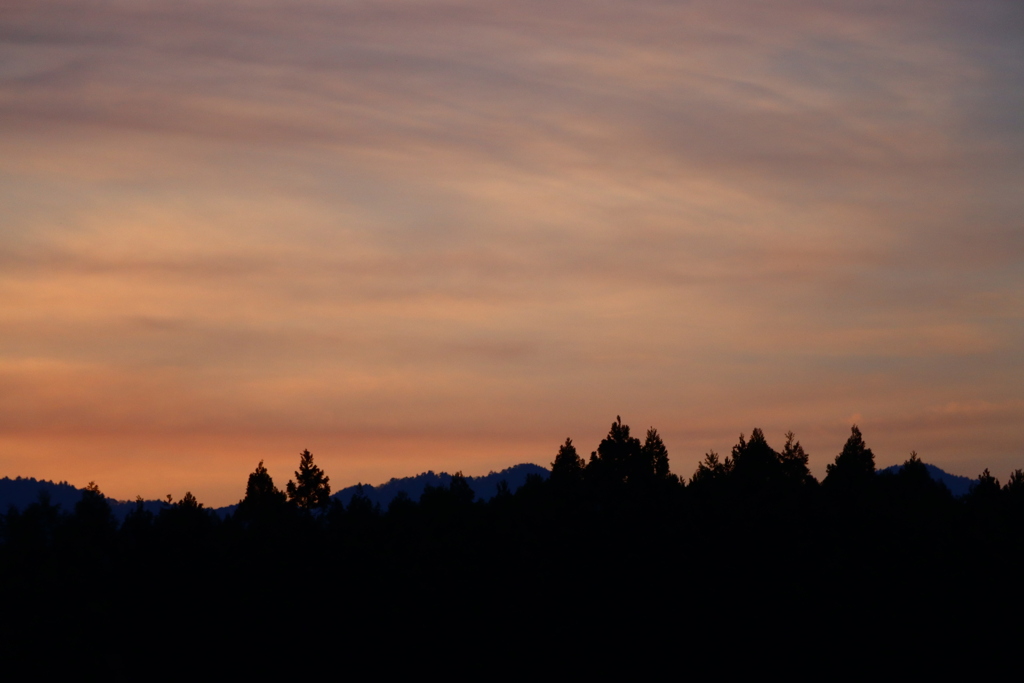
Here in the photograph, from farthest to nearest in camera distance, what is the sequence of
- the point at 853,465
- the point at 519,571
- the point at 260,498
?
the point at 853,465 → the point at 260,498 → the point at 519,571

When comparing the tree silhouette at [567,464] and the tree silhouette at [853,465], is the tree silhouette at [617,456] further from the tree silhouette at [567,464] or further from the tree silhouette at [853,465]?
the tree silhouette at [853,465]

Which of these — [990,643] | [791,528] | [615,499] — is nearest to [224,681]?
[615,499]

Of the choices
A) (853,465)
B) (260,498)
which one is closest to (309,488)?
(260,498)

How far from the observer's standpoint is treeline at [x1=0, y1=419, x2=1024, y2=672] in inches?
4432

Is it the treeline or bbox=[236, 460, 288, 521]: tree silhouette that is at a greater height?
bbox=[236, 460, 288, 521]: tree silhouette

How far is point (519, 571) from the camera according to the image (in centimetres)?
12031

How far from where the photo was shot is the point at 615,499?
136375 millimetres

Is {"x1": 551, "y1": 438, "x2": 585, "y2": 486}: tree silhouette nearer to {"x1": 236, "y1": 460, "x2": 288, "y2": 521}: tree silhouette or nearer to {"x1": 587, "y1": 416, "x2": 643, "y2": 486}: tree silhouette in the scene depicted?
{"x1": 587, "y1": 416, "x2": 643, "y2": 486}: tree silhouette

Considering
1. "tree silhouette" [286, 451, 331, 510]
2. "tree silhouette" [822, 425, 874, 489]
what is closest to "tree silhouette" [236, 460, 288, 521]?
"tree silhouette" [286, 451, 331, 510]

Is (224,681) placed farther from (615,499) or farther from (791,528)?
(791,528)

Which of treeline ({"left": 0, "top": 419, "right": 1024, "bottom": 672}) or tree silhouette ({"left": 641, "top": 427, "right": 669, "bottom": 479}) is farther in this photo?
tree silhouette ({"left": 641, "top": 427, "right": 669, "bottom": 479})

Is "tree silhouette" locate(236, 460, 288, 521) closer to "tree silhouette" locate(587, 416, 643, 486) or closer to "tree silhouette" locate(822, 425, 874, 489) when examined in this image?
"tree silhouette" locate(587, 416, 643, 486)

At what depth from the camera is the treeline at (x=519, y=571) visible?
112562 mm

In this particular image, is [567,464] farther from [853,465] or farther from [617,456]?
[853,465]
